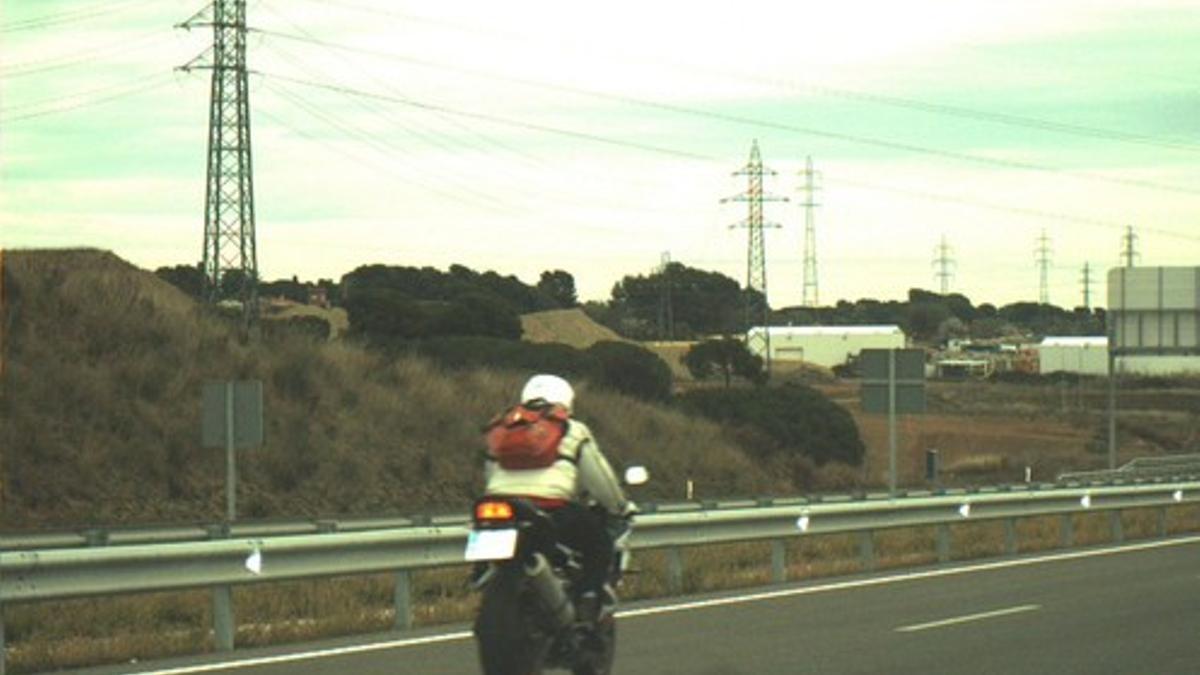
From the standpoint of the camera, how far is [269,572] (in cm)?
1571

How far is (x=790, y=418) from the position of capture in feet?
217

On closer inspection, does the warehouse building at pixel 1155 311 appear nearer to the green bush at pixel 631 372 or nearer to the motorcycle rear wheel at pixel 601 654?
the green bush at pixel 631 372

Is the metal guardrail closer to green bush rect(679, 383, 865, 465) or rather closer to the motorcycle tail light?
the motorcycle tail light

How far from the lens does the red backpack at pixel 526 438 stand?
35.9 feet

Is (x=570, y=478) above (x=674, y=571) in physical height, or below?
above

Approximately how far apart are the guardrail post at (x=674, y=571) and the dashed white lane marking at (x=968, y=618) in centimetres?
338

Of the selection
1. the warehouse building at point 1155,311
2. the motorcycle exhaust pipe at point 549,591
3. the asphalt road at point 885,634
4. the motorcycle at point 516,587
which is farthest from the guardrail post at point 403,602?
the warehouse building at point 1155,311

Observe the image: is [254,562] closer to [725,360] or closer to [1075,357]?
[725,360]

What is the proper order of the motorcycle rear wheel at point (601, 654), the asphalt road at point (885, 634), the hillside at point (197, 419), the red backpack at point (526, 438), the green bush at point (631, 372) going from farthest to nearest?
1. the green bush at point (631, 372)
2. the hillside at point (197, 419)
3. the asphalt road at point (885, 634)
4. the motorcycle rear wheel at point (601, 654)
5. the red backpack at point (526, 438)

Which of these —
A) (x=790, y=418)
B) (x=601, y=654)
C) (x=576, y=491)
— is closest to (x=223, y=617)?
(x=601, y=654)

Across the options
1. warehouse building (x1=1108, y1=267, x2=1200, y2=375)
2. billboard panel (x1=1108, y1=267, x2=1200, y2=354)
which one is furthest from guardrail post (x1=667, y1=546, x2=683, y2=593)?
warehouse building (x1=1108, y1=267, x2=1200, y2=375)

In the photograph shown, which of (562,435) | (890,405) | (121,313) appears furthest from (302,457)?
(562,435)

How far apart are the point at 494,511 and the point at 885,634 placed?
255 inches

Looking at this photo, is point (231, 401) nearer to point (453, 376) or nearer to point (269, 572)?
point (269, 572)
